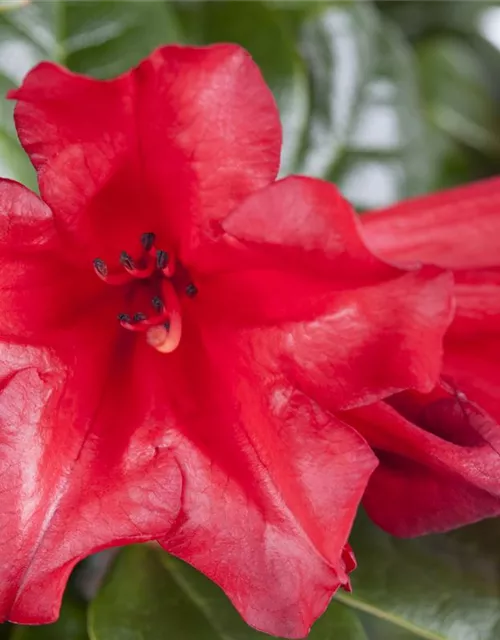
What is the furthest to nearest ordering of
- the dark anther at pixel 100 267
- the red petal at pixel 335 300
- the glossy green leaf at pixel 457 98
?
the glossy green leaf at pixel 457 98 < the dark anther at pixel 100 267 < the red petal at pixel 335 300

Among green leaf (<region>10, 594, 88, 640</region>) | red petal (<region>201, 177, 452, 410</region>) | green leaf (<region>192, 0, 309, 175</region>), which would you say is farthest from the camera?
green leaf (<region>192, 0, 309, 175</region>)

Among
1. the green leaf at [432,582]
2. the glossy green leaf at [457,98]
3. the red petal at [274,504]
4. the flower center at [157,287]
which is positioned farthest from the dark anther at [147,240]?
the glossy green leaf at [457,98]

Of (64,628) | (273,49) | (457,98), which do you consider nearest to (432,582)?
(64,628)

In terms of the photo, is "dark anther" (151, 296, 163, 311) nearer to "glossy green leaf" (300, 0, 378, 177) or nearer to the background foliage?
the background foliage

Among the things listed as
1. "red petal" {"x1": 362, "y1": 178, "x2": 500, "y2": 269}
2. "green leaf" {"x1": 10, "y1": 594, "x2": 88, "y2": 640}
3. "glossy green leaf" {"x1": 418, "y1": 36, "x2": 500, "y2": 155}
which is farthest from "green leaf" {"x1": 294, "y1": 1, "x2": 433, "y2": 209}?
"green leaf" {"x1": 10, "y1": 594, "x2": 88, "y2": 640}

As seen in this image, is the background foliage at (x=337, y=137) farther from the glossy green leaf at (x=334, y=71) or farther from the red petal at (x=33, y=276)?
the red petal at (x=33, y=276)

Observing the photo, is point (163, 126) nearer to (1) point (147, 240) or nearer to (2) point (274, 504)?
(1) point (147, 240)

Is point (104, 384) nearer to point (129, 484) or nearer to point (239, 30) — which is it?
point (129, 484)
